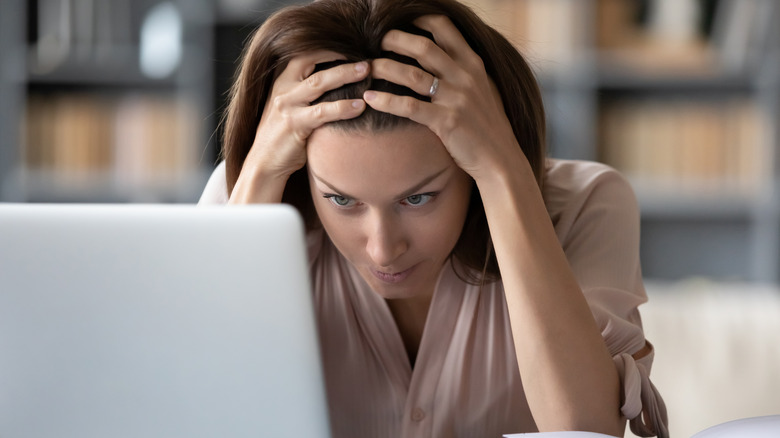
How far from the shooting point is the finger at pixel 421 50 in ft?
3.15

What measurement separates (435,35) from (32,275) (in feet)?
1.75

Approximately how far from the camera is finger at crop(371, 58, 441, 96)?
3.10ft

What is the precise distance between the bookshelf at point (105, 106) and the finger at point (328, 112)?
2174mm

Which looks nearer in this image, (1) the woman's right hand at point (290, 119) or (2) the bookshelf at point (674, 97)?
(1) the woman's right hand at point (290, 119)

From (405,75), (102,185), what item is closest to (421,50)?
(405,75)

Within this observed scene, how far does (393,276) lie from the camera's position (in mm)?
1032

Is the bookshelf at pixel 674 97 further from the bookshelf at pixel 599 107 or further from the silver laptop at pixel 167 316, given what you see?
the silver laptop at pixel 167 316

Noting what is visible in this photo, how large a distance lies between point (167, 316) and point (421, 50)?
17.9 inches

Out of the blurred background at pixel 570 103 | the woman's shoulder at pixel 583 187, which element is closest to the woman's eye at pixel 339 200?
the woman's shoulder at pixel 583 187

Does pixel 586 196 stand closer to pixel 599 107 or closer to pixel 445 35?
pixel 445 35

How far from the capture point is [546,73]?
9.82 feet

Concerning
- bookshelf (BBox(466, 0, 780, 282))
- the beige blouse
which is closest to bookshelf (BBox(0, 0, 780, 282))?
bookshelf (BBox(466, 0, 780, 282))

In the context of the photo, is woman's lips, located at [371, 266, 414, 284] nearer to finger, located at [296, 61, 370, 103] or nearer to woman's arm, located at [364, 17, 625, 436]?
woman's arm, located at [364, 17, 625, 436]

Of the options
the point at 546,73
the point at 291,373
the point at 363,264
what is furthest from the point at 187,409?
the point at 546,73
